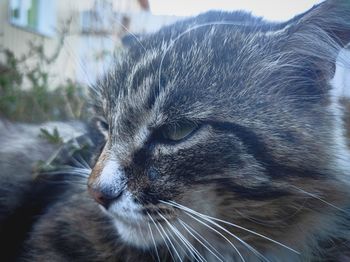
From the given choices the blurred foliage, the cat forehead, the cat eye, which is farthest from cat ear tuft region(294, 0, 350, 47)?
the blurred foliage

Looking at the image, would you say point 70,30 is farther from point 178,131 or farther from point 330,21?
point 330,21

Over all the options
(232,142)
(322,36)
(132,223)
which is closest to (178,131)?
(232,142)

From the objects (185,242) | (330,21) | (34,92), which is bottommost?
(185,242)

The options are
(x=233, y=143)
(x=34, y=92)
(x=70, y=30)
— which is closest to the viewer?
(x=233, y=143)

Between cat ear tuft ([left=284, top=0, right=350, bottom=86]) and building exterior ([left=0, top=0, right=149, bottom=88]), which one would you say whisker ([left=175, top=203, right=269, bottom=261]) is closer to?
cat ear tuft ([left=284, top=0, right=350, bottom=86])

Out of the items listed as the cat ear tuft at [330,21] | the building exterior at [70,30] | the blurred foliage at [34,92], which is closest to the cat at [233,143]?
the cat ear tuft at [330,21]

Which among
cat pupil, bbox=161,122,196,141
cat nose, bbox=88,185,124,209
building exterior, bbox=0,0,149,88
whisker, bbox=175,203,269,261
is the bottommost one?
whisker, bbox=175,203,269,261

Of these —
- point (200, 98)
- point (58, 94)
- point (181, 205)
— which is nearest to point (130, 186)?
point (181, 205)
